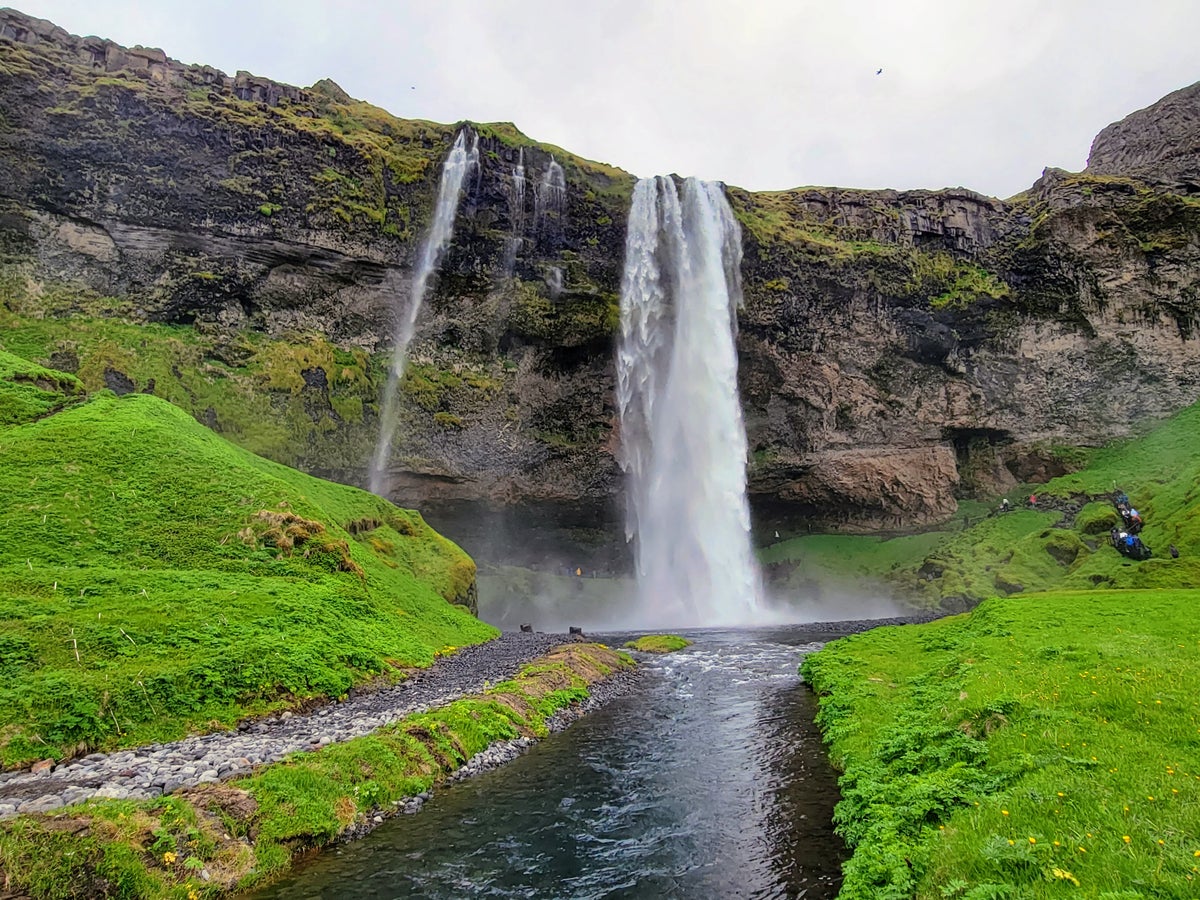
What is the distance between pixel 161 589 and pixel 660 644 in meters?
20.8

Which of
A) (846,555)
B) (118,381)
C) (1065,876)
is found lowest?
(1065,876)

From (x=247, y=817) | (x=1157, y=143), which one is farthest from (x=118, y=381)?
(x=1157, y=143)

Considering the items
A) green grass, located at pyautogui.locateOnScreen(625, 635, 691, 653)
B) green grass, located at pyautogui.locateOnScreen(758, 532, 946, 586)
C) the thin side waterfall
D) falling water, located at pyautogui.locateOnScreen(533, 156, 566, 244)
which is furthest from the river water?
green grass, located at pyautogui.locateOnScreen(758, 532, 946, 586)

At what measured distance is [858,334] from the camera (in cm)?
6206

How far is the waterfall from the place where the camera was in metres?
52.7

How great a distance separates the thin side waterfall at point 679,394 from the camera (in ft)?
174

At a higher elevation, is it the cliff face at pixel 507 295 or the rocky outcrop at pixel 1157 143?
the rocky outcrop at pixel 1157 143

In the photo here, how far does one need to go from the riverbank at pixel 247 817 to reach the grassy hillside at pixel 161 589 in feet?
8.24

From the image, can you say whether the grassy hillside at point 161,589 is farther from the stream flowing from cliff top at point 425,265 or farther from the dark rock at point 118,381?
the stream flowing from cliff top at point 425,265

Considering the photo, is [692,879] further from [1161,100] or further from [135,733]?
[1161,100]

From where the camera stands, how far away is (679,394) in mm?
55781

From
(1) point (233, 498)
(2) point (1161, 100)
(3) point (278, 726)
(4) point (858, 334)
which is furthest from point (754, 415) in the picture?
Result: (2) point (1161, 100)

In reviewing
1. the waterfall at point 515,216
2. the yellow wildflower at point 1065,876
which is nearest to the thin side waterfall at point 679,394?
the waterfall at point 515,216

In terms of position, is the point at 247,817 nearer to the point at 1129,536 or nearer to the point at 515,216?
the point at 1129,536
